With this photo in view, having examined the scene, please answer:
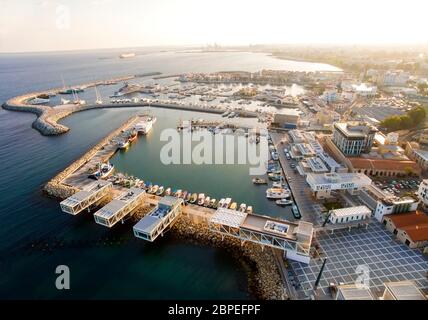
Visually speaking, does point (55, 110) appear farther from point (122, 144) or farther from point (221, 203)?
point (221, 203)

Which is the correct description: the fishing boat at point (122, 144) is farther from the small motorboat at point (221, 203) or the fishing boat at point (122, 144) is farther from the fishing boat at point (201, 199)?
the small motorboat at point (221, 203)

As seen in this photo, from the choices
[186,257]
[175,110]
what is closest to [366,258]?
[186,257]

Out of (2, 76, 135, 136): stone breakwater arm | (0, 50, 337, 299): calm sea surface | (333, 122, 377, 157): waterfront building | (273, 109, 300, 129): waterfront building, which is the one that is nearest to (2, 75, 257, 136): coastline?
(2, 76, 135, 136): stone breakwater arm

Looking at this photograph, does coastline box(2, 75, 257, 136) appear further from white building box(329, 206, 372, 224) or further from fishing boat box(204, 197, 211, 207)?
white building box(329, 206, 372, 224)

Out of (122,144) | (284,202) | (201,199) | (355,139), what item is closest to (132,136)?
(122,144)

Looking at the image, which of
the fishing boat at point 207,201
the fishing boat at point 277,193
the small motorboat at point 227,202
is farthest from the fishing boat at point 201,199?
the fishing boat at point 277,193

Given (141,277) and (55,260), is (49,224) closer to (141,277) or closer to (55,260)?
(55,260)

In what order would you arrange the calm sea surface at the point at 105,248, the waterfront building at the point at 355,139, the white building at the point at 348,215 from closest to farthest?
the calm sea surface at the point at 105,248
the white building at the point at 348,215
the waterfront building at the point at 355,139
